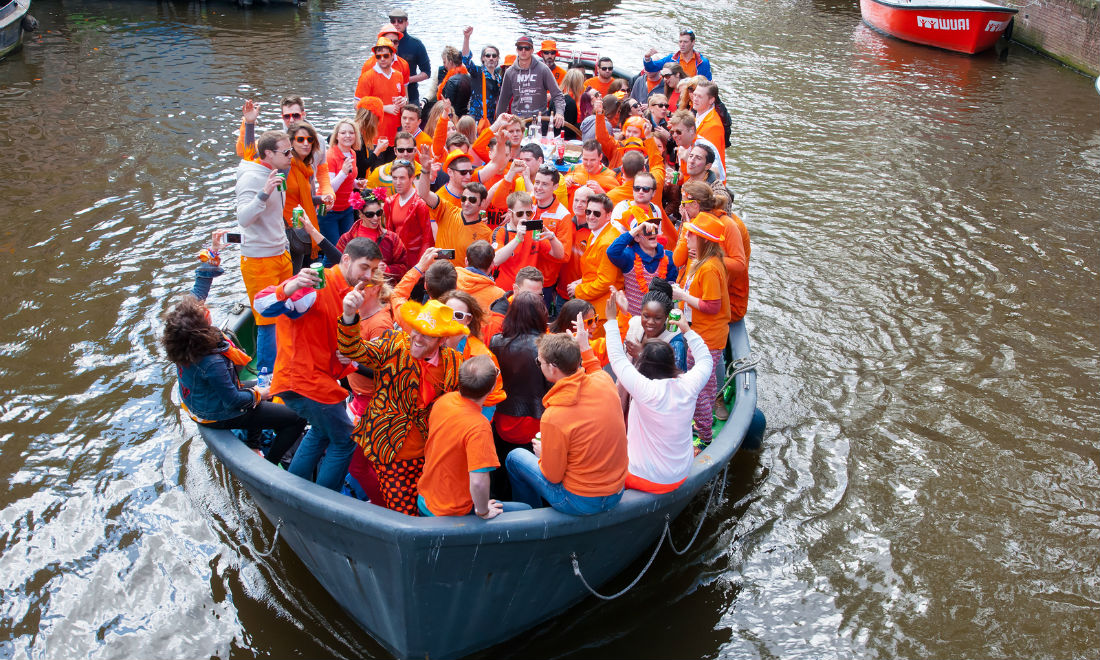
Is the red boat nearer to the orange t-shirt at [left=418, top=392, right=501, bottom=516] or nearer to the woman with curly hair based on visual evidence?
the woman with curly hair

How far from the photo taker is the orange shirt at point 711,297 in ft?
19.5

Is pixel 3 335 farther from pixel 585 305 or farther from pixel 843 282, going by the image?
pixel 843 282

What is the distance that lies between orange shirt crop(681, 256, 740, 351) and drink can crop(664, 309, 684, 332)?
86 cm

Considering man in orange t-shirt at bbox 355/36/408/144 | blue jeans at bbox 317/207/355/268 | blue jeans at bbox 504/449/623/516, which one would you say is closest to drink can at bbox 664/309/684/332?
blue jeans at bbox 504/449/623/516

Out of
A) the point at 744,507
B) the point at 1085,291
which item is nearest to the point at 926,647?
the point at 744,507

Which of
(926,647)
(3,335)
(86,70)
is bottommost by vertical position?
(926,647)

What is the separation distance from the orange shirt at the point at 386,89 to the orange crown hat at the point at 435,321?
19.8 ft

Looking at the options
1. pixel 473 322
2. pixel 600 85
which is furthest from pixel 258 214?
pixel 600 85

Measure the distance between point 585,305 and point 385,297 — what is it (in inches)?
50.6

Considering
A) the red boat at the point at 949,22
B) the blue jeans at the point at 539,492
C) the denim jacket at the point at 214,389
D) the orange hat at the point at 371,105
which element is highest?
the red boat at the point at 949,22

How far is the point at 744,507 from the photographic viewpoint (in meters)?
6.59

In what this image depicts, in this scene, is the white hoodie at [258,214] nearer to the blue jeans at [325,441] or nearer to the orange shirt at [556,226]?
the blue jeans at [325,441]

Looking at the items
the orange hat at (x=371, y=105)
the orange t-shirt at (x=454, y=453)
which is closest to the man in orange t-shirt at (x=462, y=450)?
the orange t-shirt at (x=454, y=453)

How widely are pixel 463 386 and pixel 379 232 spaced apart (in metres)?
2.88
